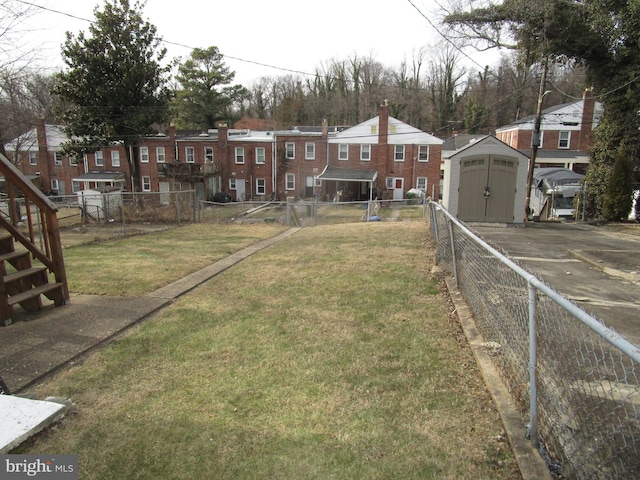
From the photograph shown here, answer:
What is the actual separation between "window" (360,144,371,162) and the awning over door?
1.26m

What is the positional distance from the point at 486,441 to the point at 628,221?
695 inches

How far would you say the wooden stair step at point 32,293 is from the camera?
15.8ft

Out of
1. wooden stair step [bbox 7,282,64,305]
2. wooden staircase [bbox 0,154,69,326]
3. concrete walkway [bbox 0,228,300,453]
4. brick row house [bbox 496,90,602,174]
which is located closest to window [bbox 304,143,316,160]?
brick row house [bbox 496,90,602,174]

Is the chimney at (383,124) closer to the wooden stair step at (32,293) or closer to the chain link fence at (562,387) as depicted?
the wooden stair step at (32,293)

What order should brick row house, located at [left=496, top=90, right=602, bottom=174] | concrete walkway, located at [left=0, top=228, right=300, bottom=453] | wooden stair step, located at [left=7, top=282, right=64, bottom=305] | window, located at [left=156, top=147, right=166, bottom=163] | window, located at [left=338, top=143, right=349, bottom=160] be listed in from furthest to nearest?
window, located at [left=156, top=147, right=166, bottom=163]
window, located at [left=338, top=143, right=349, bottom=160]
brick row house, located at [left=496, top=90, right=602, bottom=174]
wooden stair step, located at [left=7, top=282, right=64, bottom=305]
concrete walkway, located at [left=0, top=228, right=300, bottom=453]

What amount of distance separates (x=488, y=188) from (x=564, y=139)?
29.6m

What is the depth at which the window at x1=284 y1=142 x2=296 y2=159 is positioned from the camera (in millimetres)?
38309

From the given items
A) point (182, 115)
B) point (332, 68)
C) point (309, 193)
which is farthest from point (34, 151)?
point (332, 68)

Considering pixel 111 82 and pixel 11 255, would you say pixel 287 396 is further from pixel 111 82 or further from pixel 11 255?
pixel 111 82

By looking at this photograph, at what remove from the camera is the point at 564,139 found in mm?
38250

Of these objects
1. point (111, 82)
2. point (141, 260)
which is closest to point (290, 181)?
point (111, 82)

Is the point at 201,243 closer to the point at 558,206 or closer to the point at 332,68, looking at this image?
the point at 558,206

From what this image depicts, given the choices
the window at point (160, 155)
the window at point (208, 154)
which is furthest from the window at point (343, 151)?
the window at point (160, 155)

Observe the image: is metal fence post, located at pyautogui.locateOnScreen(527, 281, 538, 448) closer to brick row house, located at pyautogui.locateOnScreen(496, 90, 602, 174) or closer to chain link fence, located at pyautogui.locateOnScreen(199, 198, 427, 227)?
chain link fence, located at pyautogui.locateOnScreen(199, 198, 427, 227)
